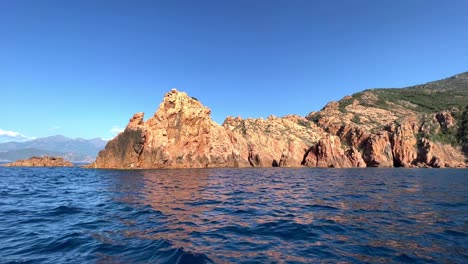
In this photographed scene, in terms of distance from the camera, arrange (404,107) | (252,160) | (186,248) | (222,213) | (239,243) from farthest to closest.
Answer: (404,107) < (252,160) < (222,213) < (239,243) < (186,248)

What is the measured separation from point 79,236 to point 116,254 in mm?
3324

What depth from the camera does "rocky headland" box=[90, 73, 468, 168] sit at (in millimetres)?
84375

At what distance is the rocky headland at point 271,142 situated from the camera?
3322 inches

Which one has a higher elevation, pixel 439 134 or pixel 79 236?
pixel 439 134

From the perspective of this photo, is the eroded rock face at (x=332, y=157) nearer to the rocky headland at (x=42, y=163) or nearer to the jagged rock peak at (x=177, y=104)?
the jagged rock peak at (x=177, y=104)

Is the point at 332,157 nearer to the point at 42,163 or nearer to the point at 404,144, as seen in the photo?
the point at 404,144

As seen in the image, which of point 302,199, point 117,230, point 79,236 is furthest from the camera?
point 302,199

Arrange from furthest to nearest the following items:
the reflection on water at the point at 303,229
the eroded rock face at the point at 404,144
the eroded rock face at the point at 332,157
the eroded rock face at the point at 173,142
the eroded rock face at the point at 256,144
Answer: the eroded rock face at the point at 404,144 < the eroded rock face at the point at 332,157 < the eroded rock face at the point at 256,144 < the eroded rock face at the point at 173,142 < the reflection on water at the point at 303,229

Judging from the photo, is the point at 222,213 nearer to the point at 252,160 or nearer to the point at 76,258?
the point at 76,258

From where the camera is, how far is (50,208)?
18547 millimetres

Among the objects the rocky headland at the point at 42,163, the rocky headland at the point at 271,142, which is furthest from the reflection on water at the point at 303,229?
the rocky headland at the point at 42,163

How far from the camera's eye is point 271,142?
11325cm

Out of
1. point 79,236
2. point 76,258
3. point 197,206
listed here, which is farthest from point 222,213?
point 76,258

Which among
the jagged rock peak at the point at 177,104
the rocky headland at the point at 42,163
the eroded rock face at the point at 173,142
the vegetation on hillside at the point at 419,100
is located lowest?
the rocky headland at the point at 42,163
